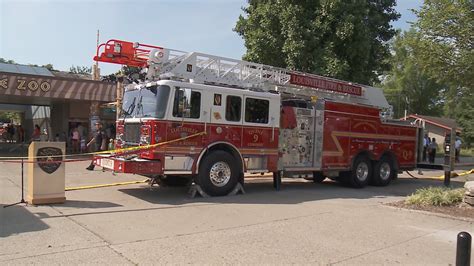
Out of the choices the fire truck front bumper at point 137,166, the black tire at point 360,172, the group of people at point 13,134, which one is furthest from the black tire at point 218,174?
the group of people at point 13,134

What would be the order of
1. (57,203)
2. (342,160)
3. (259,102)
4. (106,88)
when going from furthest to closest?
(106,88), (342,160), (259,102), (57,203)

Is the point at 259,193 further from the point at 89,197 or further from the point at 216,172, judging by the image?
the point at 89,197

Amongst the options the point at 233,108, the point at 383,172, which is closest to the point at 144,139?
the point at 233,108

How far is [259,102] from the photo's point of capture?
1169cm

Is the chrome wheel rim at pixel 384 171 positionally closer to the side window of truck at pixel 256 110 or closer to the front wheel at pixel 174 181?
the side window of truck at pixel 256 110

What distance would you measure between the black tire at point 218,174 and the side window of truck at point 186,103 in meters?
1.11

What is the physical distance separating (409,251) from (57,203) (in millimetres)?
6595

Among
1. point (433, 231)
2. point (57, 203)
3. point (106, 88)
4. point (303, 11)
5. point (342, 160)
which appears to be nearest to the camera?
point (433, 231)

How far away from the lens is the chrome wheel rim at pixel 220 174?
10.8 meters

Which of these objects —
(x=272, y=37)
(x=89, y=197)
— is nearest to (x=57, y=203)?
(x=89, y=197)

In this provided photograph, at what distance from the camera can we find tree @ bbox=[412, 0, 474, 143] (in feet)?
33.9

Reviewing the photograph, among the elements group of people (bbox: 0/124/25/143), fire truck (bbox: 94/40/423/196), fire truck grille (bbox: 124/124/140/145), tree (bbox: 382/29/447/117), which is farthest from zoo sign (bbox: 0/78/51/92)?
tree (bbox: 382/29/447/117)

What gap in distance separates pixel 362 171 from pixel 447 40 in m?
5.06

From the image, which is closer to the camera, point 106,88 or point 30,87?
point 30,87
